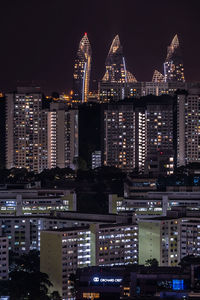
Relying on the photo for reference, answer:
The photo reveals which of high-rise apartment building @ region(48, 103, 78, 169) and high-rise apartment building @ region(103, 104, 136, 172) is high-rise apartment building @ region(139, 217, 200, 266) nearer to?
high-rise apartment building @ region(103, 104, 136, 172)

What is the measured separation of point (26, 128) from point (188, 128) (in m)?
5.59

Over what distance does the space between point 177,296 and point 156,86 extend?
3616 centimetres

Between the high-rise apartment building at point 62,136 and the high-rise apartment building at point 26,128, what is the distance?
1.05ft

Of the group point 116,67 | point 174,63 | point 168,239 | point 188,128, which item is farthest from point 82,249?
point 174,63

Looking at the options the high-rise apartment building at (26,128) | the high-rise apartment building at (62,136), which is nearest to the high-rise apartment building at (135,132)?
the high-rise apartment building at (62,136)

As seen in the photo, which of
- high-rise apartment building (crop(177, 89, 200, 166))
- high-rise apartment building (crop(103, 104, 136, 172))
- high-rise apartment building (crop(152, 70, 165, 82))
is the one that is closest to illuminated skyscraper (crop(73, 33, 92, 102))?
high-rise apartment building (crop(152, 70, 165, 82))

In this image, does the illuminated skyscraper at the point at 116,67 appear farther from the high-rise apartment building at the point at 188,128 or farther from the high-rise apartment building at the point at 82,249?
the high-rise apartment building at the point at 82,249

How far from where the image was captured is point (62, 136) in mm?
41250

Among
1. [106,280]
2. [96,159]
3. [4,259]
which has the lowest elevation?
[4,259]

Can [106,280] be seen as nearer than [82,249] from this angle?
Yes

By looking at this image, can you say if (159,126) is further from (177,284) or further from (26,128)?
(177,284)

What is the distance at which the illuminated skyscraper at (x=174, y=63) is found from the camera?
54469mm

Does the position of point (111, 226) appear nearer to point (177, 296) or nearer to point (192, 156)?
point (177, 296)

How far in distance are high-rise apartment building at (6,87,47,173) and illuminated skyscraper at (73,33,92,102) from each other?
347 inches
